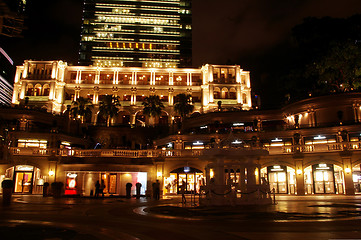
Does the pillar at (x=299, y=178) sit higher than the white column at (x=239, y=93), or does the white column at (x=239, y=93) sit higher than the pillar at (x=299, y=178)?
the white column at (x=239, y=93)

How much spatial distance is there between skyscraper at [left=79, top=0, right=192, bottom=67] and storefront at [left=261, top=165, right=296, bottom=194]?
306 feet

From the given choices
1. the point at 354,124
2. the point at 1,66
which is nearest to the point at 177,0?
the point at 1,66

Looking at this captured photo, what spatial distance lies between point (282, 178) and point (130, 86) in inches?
2299

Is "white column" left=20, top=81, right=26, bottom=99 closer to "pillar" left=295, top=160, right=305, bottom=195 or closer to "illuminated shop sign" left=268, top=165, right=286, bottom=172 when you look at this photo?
"illuminated shop sign" left=268, top=165, right=286, bottom=172

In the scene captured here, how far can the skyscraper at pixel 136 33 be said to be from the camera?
12938cm

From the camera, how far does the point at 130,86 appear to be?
292 ft

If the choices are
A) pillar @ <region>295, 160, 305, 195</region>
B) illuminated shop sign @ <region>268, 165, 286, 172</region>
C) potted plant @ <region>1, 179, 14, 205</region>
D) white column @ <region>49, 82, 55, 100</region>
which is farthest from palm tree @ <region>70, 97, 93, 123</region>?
potted plant @ <region>1, 179, 14, 205</region>

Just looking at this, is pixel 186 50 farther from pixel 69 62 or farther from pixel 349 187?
pixel 349 187

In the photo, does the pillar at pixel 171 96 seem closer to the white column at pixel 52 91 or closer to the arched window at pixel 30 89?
the white column at pixel 52 91

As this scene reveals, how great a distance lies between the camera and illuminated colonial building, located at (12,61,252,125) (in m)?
84.2

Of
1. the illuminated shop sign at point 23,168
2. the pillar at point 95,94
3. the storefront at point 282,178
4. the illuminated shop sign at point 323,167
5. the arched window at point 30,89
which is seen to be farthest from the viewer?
the pillar at point 95,94

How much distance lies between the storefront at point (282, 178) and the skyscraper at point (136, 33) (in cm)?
9330

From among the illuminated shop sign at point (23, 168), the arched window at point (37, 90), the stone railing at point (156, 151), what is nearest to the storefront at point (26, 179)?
the illuminated shop sign at point (23, 168)

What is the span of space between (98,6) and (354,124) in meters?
122
